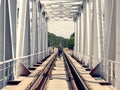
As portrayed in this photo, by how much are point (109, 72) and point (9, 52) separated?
410cm

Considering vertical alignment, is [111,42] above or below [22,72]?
above

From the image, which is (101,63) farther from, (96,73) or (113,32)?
(113,32)

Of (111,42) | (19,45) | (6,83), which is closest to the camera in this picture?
(6,83)

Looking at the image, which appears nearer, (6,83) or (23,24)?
(6,83)

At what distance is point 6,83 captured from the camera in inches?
478

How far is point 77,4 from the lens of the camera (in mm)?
36656

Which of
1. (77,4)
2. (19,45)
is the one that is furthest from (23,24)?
(77,4)

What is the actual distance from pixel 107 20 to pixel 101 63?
286 centimetres

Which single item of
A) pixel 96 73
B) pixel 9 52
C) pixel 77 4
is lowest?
pixel 96 73

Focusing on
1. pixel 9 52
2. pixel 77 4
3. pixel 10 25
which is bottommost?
pixel 9 52

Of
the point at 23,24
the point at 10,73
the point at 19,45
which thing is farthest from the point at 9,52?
the point at 23,24

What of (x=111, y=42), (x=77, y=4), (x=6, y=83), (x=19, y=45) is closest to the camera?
Result: (x=6, y=83)

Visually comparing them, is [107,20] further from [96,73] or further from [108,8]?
[96,73]

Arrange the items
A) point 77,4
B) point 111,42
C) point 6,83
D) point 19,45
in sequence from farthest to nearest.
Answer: point 77,4, point 19,45, point 111,42, point 6,83
